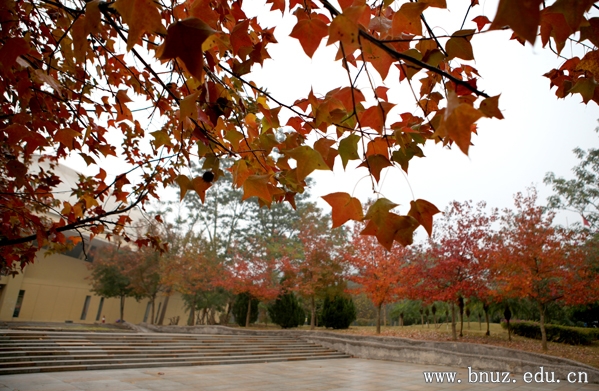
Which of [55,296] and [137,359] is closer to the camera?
[137,359]

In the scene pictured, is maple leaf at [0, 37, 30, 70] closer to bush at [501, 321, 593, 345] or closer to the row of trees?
the row of trees

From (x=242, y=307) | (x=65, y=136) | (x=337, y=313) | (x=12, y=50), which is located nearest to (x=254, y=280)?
(x=242, y=307)

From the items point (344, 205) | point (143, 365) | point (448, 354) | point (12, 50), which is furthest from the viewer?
point (448, 354)

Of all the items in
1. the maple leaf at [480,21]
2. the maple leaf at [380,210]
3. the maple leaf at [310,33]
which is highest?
the maple leaf at [480,21]

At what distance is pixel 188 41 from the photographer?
0.71m

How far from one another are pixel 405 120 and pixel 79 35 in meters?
1.06

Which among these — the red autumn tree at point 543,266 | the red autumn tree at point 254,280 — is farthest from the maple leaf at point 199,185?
the red autumn tree at point 254,280

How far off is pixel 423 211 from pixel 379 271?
1241cm

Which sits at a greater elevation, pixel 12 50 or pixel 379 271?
pixel 379 271

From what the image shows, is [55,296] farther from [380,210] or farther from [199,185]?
[380,210]

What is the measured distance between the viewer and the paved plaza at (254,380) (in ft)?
16.3

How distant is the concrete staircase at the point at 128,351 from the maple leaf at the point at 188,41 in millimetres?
6836

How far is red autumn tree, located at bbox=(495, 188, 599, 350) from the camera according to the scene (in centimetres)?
966

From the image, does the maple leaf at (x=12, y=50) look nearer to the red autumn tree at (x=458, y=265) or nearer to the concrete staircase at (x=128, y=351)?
the concrete staircase at (x=128, y=351)
